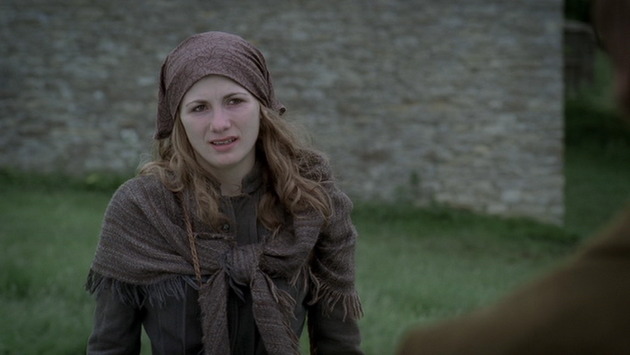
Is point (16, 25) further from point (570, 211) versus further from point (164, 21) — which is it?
point (570, 211)

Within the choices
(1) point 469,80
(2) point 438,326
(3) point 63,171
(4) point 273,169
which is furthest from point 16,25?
(2) point 438,326

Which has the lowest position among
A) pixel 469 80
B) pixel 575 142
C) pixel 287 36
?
pixel 575 142

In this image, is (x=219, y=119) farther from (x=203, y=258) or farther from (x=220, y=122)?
(x=203, y=258)

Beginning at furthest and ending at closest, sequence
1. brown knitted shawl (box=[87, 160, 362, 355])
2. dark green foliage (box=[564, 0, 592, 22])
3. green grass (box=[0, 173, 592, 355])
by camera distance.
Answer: dark green foliage (box=[564, 0, 592, 22]) < green grass (box=[0, 173, 592, 355]) < brown knitted shawl (box=[87, 160, 362, 355])

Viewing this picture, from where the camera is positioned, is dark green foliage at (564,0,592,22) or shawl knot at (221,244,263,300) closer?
shawl knot at (221,244,263,300)

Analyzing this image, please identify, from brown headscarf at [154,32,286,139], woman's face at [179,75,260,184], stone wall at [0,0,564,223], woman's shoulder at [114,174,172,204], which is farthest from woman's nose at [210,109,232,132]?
stone wall at [0,0,564,223]

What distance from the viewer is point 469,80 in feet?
38.7

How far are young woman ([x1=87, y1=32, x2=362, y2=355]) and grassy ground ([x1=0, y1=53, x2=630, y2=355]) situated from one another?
74.9 inches

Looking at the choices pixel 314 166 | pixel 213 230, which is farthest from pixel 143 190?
pixel 314 166

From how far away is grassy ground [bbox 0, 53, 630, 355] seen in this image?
558cm

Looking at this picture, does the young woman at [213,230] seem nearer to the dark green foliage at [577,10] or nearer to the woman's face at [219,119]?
the woman's face at [219,119]

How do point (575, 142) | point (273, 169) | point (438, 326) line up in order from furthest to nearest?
1. point (575, 142)
2. point (273, 169)
3. point (438, 326)

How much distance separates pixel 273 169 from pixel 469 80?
9.22m

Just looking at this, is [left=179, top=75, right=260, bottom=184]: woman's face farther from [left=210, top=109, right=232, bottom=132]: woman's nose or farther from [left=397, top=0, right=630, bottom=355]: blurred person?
[left=397, top=0, right=630, bottom=355]: blurred person
